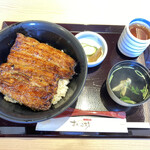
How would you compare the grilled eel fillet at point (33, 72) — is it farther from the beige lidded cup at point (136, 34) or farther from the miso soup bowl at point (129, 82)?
the beige lidded cup at point (136, 34)

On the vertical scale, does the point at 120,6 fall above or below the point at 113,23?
above

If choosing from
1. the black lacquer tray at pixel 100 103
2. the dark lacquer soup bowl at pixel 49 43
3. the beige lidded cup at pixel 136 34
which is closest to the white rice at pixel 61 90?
the dark lacquer soup bowl at pixel 49 43

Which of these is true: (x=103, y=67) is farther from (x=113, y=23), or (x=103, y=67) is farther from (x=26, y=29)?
(x=26, y=29)

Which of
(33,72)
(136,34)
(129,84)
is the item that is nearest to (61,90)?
(33,72)

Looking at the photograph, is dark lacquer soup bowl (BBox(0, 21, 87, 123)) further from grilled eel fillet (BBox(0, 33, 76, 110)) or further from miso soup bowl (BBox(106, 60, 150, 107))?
miso soup bowl (BBox(106, 60, 150, 107))

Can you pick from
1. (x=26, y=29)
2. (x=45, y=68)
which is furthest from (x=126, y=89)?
(x=26, y=29)

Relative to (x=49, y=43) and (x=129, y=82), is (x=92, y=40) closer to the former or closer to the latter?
(x=49, y=43)
